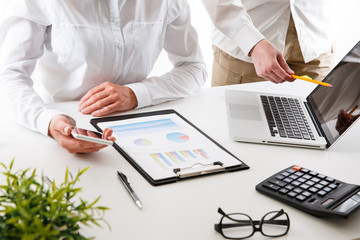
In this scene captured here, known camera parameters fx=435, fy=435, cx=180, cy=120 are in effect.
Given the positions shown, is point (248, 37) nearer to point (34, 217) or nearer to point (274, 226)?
point (274, 226)

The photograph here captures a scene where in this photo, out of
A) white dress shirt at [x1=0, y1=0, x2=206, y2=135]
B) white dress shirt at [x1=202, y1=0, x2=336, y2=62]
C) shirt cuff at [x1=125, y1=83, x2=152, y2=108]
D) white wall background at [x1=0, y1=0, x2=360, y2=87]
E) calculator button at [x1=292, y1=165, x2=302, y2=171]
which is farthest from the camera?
white wall background at [x1=0, y1=0, x2=360, y2=87]

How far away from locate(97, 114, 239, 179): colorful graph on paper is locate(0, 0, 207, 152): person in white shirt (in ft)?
0.41

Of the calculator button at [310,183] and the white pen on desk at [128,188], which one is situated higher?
the calculator button at [310,183]

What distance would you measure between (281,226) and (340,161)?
1.23 feet

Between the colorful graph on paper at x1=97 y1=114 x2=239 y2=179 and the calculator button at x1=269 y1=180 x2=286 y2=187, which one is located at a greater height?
the calculator button at x1=269 y1=180 x2=286 y2=187

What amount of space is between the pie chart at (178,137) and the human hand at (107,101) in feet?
0.70

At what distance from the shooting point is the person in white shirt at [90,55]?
123 cm

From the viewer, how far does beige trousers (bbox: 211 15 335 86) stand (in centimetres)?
202

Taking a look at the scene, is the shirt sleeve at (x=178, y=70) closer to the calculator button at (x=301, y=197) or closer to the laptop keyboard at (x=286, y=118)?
the laptop keyboard at (x=286, y=118)

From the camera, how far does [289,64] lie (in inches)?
82.2

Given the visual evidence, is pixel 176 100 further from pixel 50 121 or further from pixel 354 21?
pixel 354 21

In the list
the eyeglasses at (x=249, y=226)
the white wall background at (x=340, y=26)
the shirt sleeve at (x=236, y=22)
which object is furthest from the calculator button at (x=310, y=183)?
the white wall background at (x=340, y=26)

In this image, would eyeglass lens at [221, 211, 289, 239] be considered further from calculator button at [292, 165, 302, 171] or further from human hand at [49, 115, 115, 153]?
human hand at [49, 115, 115, 153]

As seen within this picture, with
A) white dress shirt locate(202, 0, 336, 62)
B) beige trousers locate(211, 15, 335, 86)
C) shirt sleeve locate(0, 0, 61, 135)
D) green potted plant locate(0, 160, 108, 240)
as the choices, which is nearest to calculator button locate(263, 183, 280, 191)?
green potted plant locate(0, 160, 108, 240)
